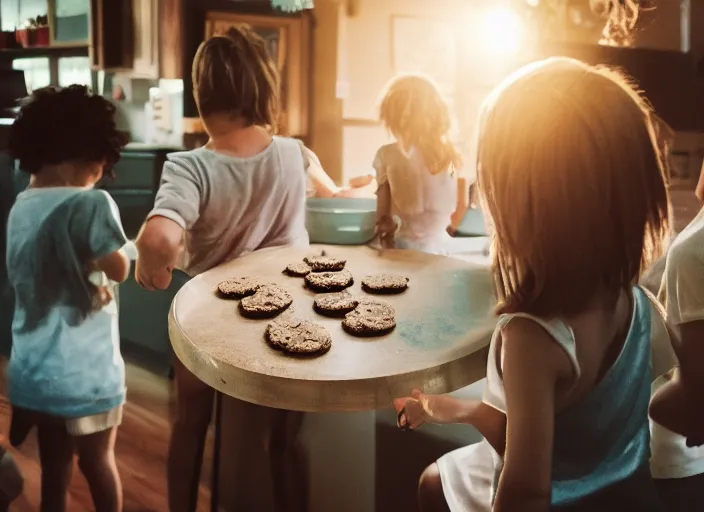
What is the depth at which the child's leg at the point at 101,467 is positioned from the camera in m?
1.06

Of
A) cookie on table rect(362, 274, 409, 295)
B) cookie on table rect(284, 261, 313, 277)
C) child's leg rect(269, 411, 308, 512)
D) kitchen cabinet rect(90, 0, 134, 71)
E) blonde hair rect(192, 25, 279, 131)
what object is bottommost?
child's leg rect(269, 411, 308, 512)

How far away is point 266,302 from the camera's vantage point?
2.95 feet

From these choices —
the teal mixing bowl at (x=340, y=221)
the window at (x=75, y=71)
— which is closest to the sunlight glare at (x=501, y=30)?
the teal mixing bowl at (x=340, y=221)

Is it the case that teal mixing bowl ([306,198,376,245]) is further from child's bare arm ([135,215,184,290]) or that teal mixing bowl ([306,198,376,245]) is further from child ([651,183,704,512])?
child ([651,183,704,512])

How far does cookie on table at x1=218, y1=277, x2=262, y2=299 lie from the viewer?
95 centimetres

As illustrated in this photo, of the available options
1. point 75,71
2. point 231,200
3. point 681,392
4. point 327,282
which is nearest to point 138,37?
point 75,71

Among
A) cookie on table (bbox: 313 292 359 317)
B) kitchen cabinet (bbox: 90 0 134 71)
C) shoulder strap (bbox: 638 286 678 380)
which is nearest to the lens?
shoulder strap (bbox: 638 286 678 380)

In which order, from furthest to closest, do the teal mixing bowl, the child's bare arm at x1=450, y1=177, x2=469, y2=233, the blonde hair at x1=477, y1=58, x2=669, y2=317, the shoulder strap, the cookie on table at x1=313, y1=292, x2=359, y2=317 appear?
the child's bare arm at x1=450, y1=177, x2=469, y2=233 → the teal mixing bowl → the cookie on table at x1=313, y1=292, x2=359, y2=317 → the shoulder strap → the blonde hair at x1=477, y1=58, x2=669, y2=317

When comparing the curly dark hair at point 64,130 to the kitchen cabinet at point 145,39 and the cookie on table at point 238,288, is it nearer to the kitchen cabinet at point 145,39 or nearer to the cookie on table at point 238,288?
the kitchen cabinet at point 145,39

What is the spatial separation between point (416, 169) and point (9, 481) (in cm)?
100

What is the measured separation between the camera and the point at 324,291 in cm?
100

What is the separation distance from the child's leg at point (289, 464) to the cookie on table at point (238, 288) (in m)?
0.31

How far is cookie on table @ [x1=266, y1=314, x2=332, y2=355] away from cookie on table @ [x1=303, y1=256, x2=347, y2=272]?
0.82ft

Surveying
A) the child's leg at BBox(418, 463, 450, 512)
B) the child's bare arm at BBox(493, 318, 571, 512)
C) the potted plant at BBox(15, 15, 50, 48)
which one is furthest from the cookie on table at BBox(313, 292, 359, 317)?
the potted plant at BBox(15, 15, 50, 48)
